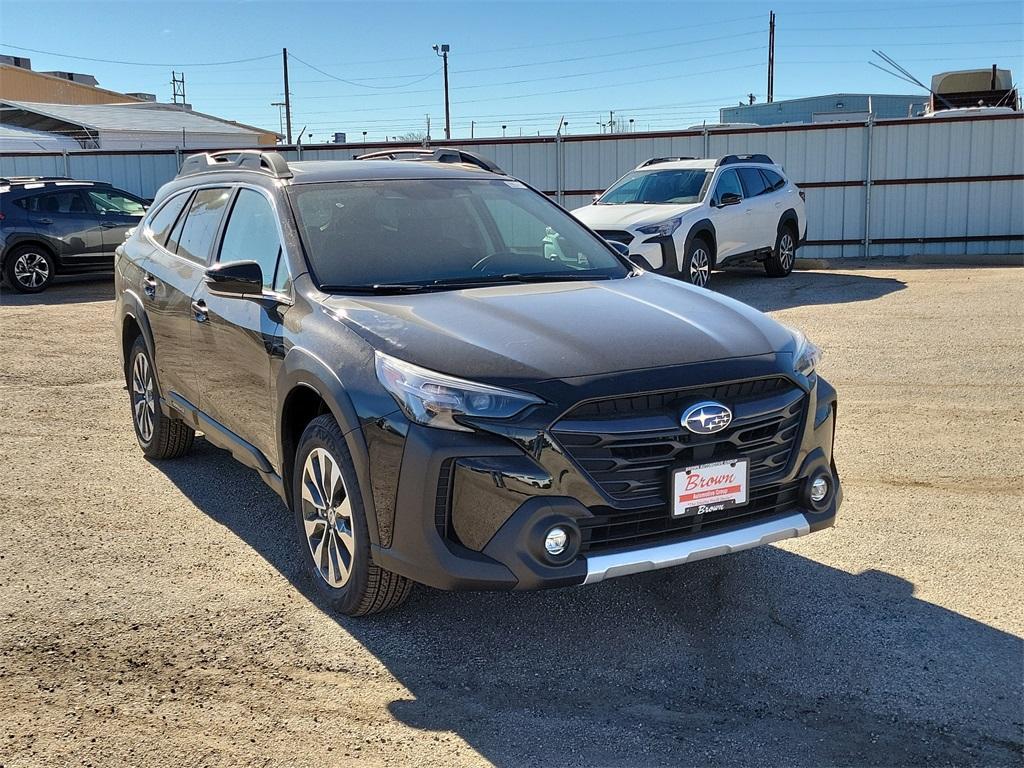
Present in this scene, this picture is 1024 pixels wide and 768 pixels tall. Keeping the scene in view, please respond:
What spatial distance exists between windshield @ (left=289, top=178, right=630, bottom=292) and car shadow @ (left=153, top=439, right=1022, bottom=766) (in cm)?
137

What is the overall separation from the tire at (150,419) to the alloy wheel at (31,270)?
34.2 ft

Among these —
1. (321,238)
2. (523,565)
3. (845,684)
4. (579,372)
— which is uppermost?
(321,238)

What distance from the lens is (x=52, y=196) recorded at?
1594 centimetres

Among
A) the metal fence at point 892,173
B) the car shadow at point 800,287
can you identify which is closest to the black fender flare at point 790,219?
the car shadow at point 800,287

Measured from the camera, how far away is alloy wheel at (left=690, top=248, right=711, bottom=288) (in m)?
13.3

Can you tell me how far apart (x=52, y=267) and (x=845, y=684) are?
1517cm

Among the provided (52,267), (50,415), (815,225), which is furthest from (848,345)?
(52,267)

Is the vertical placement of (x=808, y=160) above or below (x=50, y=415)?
above

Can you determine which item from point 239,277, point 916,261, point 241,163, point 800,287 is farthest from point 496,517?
point 916,261

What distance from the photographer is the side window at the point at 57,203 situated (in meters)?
15.7

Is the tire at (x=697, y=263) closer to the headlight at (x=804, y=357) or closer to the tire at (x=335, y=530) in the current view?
the headlight at (x=804, y=357)

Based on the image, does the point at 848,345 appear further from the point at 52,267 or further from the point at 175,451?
the point at 52,267

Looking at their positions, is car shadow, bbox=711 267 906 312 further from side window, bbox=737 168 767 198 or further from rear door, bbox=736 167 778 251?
side window, bbox=737 168 767 198

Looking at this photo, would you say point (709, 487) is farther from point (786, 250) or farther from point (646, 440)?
point (786, 250)
